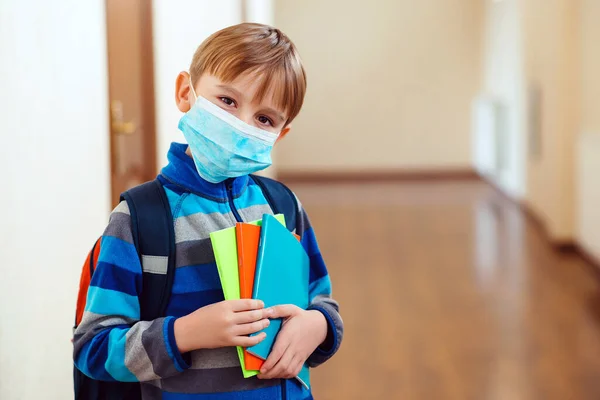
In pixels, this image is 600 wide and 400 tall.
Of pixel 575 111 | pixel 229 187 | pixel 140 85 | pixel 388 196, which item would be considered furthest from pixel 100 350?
pixel 388 196

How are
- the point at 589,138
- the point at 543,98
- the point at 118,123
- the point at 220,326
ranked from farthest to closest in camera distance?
1. the point at 543,98
2. the point at 589,138
3. the point at 118,123
4. the point at 220,326

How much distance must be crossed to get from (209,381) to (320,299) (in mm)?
216

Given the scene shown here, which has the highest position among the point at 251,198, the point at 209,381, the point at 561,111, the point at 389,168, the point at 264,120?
the point at 264,120

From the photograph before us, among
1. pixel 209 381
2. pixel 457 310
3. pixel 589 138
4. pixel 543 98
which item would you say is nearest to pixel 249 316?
pixel 209 381

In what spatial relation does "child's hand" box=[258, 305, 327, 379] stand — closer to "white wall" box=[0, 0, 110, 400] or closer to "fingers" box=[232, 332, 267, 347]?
"fingers" box=[232, 332, 267, 347]

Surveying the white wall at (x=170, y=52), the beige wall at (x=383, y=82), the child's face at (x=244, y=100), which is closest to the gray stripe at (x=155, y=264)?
the child's face at (x=244, y=100)

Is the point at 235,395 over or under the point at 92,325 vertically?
under

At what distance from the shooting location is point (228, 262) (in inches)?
39.8

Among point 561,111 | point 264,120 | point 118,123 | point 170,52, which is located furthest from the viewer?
point 561,111

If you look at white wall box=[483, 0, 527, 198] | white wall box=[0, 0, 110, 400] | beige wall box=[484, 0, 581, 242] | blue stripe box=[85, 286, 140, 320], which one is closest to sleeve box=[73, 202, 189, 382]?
blue stripe box=[85, 286, 140, 320]

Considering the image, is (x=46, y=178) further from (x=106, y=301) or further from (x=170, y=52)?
(x=170, y=52)

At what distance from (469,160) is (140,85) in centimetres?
776

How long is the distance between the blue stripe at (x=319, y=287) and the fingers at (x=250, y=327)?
0.63 ft

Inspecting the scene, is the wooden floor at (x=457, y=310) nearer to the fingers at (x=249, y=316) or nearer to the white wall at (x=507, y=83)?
the white wall at (x=507, y=83)
